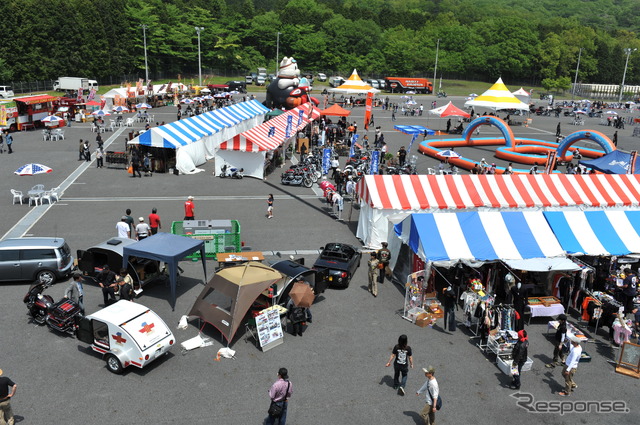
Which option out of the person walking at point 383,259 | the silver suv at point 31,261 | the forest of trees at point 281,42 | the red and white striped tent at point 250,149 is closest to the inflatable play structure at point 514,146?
the red and white striped tent at point 250,149

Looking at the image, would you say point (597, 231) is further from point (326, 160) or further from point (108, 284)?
point (326, 160)

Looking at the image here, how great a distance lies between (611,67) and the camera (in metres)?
114

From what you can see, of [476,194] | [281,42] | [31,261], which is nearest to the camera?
[31,261]

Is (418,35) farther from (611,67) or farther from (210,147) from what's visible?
(210,147)

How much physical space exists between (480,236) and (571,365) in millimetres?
5201

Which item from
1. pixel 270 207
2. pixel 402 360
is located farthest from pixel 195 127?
pixel 402 360

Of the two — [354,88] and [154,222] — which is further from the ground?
[354,88]

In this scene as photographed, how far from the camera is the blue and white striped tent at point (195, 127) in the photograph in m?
27.0

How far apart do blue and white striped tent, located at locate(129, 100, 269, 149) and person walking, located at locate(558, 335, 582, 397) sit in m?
22.3

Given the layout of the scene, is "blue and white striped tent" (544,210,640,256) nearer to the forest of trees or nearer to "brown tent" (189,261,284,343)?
"brown tent" (189,261,284,343)

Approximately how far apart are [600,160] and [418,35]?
8894 centimetres

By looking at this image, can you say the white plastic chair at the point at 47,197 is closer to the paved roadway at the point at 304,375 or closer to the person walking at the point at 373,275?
the paved roadway at the point at 304,375

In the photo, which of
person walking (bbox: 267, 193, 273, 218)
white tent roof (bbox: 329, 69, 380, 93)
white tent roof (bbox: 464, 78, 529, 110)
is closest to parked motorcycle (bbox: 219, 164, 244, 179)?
person walking (bbox: 267, 193, 273, 218)

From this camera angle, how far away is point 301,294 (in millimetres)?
12398
